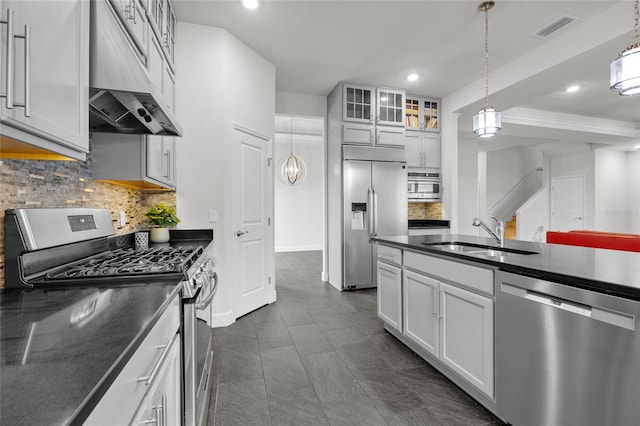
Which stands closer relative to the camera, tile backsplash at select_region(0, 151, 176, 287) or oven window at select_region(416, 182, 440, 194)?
tile backsplash at select_region(0, 151, 176, 287)

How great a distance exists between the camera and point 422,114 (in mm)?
5203

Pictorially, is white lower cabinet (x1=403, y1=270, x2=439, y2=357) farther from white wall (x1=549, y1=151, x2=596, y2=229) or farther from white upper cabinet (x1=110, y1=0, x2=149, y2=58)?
white wall (x1=549, y1=151, x2=596, y2=229)

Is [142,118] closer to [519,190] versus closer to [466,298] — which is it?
[466,298]

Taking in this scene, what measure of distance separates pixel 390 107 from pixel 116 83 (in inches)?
164

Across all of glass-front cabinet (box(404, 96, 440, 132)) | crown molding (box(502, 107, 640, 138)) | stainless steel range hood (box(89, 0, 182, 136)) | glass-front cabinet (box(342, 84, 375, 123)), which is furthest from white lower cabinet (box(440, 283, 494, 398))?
crown molding (box(502, 107, 640, 138))

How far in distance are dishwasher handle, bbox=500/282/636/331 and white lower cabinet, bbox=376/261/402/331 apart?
1055mm

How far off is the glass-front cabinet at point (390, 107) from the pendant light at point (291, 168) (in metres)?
3.37

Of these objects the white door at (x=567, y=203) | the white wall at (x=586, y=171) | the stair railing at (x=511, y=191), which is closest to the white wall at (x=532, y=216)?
the white door at (x=567, y=203)

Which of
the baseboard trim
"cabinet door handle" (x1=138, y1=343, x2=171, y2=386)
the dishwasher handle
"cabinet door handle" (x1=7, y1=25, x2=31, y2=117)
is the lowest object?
the baseboard trim

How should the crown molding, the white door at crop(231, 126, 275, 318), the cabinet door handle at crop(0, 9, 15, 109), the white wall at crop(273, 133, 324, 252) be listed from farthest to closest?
the white wall at crop(273, 133, 324, 252) < the crown molding < the white door at crop(231, 126, 275, 318) < the cabinet door handle at crop(0, 9, 15, 109)

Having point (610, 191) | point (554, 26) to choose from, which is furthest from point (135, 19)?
point (610, 191)

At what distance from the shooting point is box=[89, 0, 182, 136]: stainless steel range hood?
121 cm

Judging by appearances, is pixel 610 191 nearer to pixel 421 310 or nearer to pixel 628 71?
pixel 628 71

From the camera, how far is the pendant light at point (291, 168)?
25.1ft
